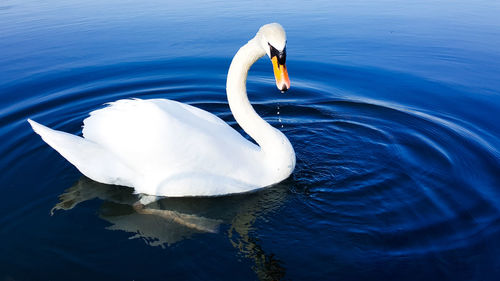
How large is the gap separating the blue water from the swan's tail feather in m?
0.34

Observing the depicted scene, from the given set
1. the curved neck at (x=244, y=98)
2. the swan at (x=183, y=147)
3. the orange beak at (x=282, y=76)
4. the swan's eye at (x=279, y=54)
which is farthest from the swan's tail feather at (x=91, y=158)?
the swan's eye at (x=279, y=54)

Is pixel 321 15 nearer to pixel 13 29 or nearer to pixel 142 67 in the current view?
pixel 142 67

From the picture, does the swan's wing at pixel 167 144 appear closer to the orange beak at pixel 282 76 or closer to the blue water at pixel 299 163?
the blue water at pixel 299 163

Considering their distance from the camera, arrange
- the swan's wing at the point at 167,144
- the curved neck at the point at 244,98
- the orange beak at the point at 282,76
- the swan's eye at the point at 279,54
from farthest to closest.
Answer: the curved neck at the point at 244,98 < the swan's wing at the point at 167,144 < the orange beak at the point at 282,76 < the swan's eye at the point at 279,54

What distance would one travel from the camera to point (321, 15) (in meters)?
17.5

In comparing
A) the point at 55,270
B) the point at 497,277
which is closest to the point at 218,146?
the point at 55,270

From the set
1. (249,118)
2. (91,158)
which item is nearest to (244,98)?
(249,118)

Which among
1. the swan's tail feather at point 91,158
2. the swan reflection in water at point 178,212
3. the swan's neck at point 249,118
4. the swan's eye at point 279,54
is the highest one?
the swan's eye at point 279,54

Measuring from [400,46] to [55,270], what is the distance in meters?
11.8

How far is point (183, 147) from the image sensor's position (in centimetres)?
545

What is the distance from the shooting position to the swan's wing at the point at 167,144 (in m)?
5.47

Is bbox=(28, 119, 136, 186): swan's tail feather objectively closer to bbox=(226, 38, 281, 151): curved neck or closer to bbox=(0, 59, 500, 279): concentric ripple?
bbox=(0, 59, 500, 279): concentric ripple

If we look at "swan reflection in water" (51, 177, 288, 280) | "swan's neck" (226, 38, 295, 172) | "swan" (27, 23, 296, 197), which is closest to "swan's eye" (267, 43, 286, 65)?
"swan" (27, 23, 296, 197)

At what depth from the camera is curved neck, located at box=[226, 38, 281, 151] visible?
5656mm
